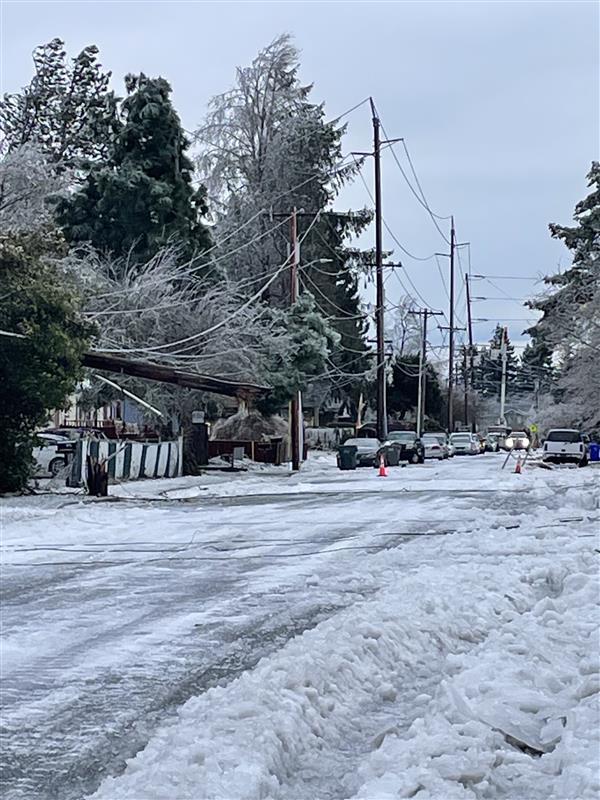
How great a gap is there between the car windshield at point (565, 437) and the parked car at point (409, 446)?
730 cm

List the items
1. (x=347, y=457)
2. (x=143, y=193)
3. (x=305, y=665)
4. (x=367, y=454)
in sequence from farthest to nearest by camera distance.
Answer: (x=367, y=454) → (x=347, y=457) → (x=143, y=193) → (x=305, y=665)

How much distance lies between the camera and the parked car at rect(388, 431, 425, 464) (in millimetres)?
51566

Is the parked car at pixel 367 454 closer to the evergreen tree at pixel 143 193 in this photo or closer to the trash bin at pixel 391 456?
the trash bin at pixel 391 456

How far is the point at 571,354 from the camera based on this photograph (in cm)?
4122

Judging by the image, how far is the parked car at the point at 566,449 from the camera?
46281mm

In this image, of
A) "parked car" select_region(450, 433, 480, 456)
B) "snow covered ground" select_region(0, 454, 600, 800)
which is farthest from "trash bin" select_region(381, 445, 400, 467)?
"snow covered ground" select_region(0, 454, 600, 800)

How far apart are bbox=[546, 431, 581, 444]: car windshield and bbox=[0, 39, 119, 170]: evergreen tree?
26958 millimetres

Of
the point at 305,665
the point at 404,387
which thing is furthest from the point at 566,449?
the point at 305,665

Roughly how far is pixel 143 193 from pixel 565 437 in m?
21.8

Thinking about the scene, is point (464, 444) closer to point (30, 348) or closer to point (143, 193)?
point (143, 193)

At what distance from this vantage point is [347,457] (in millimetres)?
41656

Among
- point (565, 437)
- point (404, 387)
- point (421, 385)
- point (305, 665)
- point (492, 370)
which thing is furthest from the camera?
point (492, 370)

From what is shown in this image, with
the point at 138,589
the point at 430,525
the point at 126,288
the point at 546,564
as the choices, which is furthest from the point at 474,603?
the point at 126,288

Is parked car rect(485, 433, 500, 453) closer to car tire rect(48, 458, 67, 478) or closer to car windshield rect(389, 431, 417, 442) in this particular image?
car windshield rect(389, 431, 417, 442)
